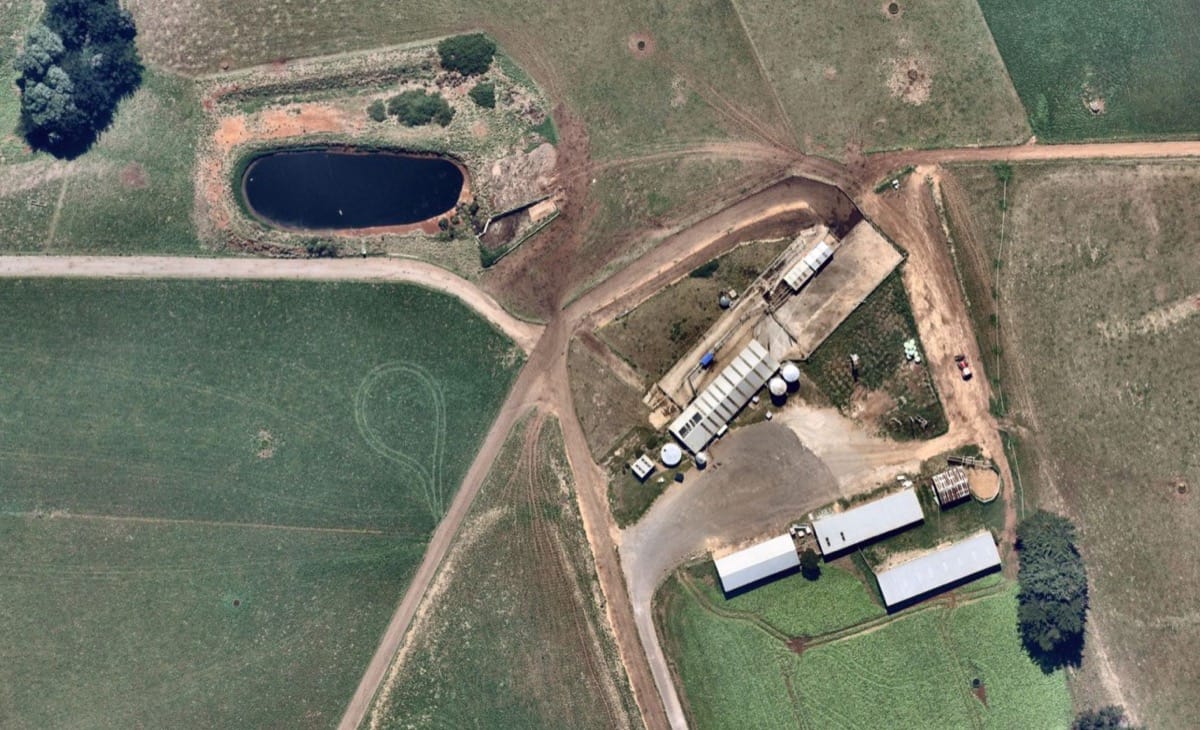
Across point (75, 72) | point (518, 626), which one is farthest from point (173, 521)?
point (75, 72)

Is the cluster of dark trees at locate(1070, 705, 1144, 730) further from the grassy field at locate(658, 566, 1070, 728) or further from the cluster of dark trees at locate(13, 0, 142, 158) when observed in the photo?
the cluster of dark trees at locate(13, 0, 142, 158)

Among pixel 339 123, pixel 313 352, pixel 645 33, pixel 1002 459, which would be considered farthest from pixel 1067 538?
pixel 339 123

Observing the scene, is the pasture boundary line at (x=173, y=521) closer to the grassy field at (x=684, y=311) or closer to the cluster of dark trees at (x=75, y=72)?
the grassy field at (x=684, y=311)

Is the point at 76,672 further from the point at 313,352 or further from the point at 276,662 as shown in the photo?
the point at 313,352

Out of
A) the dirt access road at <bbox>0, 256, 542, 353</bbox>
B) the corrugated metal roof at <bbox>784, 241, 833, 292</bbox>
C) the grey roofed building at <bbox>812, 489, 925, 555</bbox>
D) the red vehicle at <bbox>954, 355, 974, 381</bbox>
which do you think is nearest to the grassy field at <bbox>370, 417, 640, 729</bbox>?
the dirt access road at <bbox>0, 256, 542, 353</bbox>

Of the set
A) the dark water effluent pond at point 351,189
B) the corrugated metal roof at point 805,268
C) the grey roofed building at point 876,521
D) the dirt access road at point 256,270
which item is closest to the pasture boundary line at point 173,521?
the dirt access road at point 256,270

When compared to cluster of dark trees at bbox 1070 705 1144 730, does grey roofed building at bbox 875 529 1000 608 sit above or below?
above
